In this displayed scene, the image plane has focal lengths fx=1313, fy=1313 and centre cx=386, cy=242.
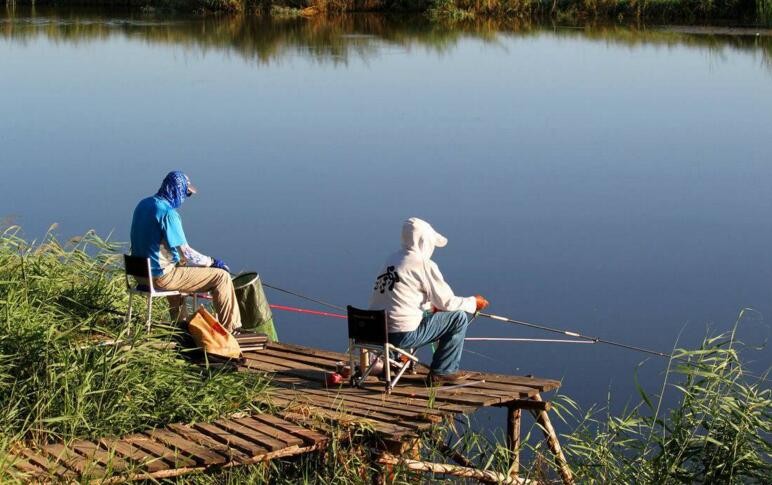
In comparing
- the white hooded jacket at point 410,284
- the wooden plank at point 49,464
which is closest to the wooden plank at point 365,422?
the white hooded jacket at point 410,284

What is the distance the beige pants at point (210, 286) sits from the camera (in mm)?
7184

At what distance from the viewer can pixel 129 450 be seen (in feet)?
17.9

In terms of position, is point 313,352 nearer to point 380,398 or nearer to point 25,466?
point 380,398

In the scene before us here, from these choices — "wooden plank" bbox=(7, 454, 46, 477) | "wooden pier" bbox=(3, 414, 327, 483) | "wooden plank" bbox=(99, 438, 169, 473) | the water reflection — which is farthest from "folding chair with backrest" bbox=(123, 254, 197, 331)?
the water reflection

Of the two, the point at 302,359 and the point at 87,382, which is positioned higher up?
the point at 87,382

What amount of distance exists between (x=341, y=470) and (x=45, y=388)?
1.35 meters

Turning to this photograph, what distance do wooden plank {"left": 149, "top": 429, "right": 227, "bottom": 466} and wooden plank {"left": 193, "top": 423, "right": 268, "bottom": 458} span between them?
115 mm

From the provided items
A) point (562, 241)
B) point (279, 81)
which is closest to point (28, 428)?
point (562, 241)

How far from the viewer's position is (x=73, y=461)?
5.29 m

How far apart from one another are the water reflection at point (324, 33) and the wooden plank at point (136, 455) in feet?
61.2

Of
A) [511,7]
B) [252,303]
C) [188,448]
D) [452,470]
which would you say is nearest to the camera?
[188,448]

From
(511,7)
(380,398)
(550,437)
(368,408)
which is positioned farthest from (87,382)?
(511,7)

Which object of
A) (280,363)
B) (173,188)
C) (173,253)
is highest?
(173,188)

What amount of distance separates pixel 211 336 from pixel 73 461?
5.28 ft
